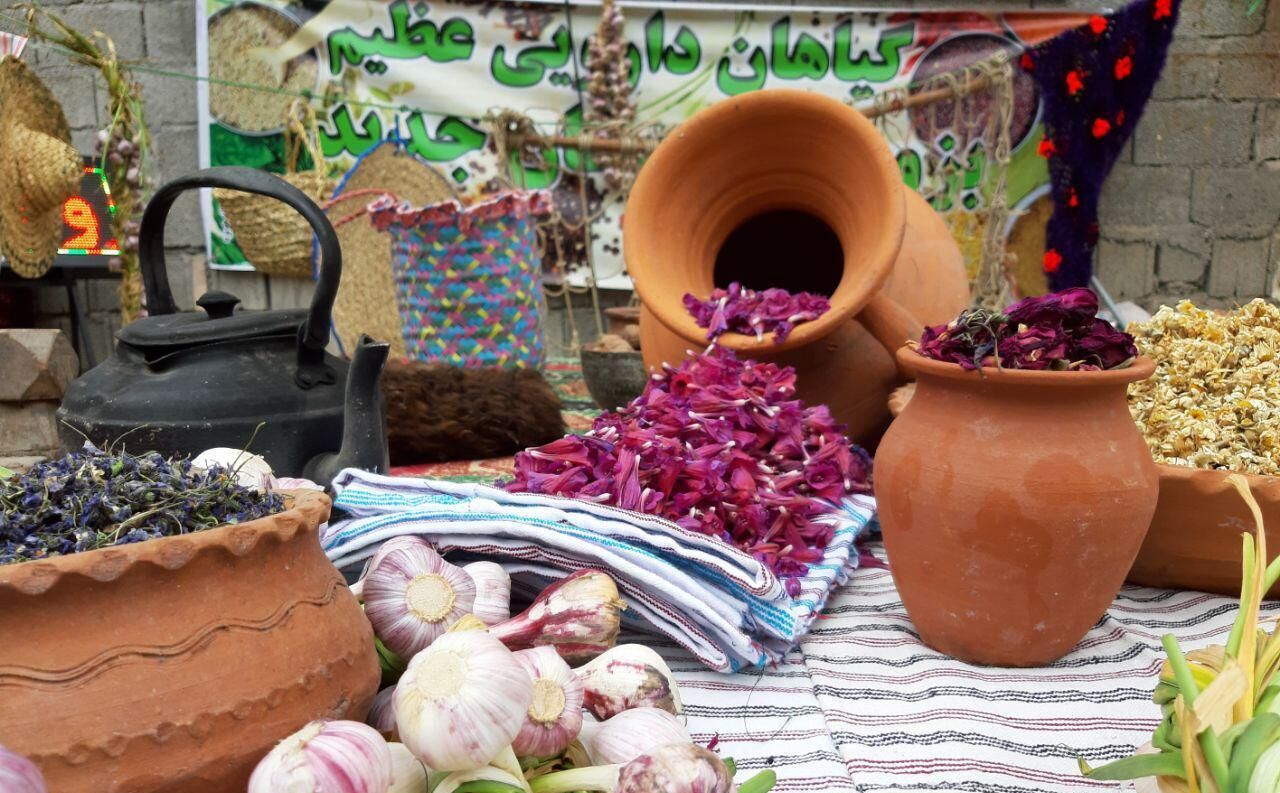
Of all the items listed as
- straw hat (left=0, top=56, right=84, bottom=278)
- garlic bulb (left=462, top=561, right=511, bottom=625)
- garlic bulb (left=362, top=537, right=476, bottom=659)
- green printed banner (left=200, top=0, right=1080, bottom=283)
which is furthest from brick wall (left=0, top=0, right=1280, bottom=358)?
garlic bulb (left=362, top=537, right=476, bottom=659)

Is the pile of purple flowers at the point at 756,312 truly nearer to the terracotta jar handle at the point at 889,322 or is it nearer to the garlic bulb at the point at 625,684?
the terracotta jar handle at the point at 889,322

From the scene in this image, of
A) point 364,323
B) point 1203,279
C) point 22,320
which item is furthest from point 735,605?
point 22,320

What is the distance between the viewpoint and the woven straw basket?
394 cm

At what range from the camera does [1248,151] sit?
427 centimetres

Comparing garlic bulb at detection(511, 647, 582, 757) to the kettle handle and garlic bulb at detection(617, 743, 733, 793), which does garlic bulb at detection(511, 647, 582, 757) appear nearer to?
garlic bulb at detection(617, 743, 733, 793)

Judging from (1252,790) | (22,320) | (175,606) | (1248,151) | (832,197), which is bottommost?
(22,320)

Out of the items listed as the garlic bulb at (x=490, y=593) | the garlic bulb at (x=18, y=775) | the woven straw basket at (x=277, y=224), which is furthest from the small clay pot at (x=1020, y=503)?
the woven straw basket at (x=277, y=224)

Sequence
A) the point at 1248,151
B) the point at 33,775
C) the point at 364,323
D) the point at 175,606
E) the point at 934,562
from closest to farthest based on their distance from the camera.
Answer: the point at 33,775, the point at 175,606, the point at 934,562, the point at 364,323, the point at 1248,151

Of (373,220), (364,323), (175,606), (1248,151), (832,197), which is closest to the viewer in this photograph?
(175,606)

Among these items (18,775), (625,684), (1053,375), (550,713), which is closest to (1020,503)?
(1053,375)

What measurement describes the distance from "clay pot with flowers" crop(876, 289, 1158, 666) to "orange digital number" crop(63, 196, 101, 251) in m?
3.89

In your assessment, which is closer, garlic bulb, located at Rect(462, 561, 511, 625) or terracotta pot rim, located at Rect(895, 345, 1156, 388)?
garlic bulb, located at Rect(462, 561, 511, 625)

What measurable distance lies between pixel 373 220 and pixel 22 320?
9.06 ft

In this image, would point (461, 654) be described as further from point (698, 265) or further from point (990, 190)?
point (990, 190)
